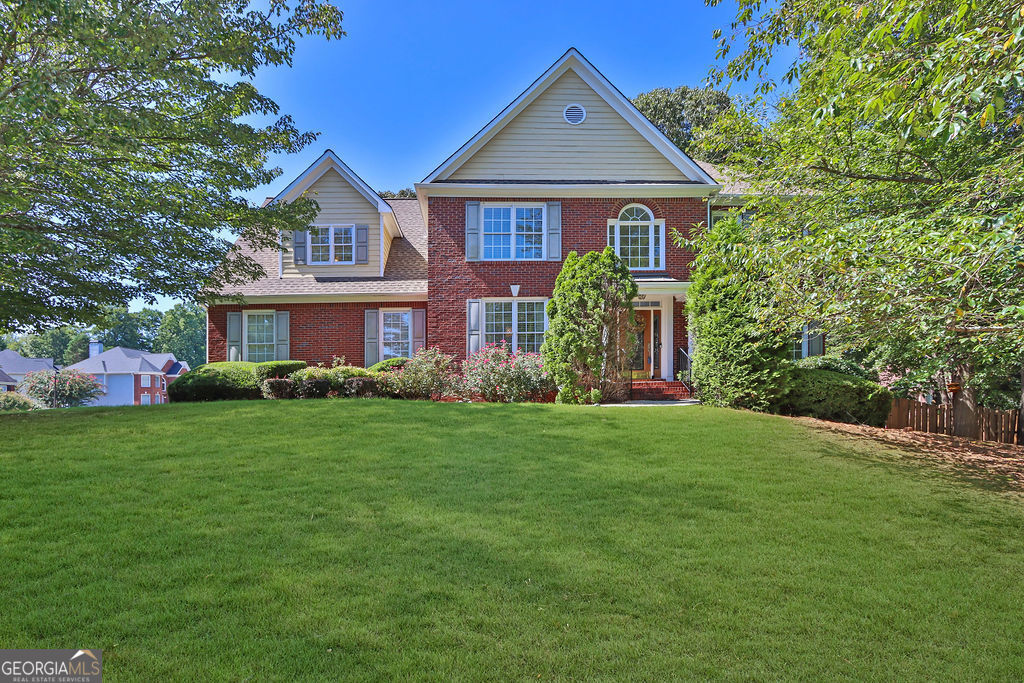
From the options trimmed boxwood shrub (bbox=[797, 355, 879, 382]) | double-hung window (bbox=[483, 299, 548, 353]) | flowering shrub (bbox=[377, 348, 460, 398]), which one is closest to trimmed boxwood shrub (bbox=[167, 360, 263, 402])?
flowering shrub (bbox=[377, 348, 460, 398])

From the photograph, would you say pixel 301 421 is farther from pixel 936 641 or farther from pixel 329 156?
pixel 329 156

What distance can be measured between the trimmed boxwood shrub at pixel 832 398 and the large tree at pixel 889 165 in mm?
1404

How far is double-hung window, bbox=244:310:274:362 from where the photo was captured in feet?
54.6

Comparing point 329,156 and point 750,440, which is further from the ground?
point 329,156

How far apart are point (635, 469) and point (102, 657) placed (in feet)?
16.9

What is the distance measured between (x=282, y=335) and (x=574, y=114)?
35.1 feet

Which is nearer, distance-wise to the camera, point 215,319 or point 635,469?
point 635,469

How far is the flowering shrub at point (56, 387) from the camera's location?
74.8 ft

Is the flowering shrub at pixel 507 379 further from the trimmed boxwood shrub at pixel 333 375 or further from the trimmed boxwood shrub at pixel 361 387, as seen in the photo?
the trimmed boxwood shrub at pixel 333 375

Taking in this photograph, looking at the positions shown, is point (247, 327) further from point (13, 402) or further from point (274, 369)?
point (13, 402)

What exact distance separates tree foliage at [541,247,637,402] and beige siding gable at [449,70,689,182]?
4551 mm

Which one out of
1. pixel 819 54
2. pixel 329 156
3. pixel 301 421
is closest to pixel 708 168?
pixel 819 54

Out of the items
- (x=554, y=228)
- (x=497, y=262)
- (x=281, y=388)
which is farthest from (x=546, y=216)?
(x=281, y=388)

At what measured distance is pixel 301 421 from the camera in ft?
29.1
